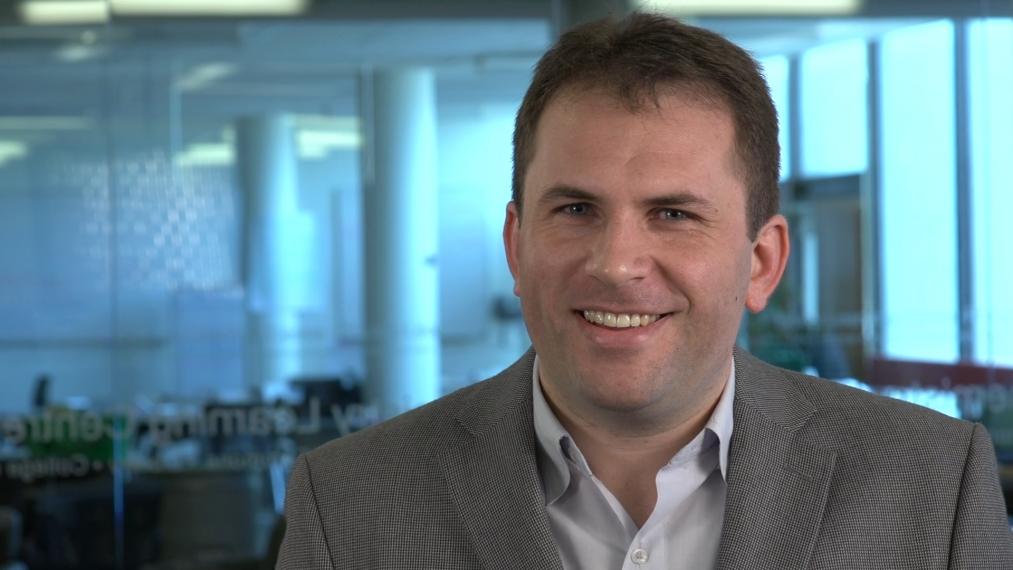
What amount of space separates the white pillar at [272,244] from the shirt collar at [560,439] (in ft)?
14.4

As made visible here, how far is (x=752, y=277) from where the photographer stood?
153 centimetres

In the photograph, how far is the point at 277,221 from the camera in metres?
5.84

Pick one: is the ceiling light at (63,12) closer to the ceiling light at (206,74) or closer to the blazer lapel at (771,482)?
the ceiling light at (206,74)

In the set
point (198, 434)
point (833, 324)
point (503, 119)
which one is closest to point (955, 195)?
point (833, 324)

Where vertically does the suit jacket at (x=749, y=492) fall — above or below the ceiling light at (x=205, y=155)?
below

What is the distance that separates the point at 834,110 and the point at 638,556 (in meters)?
4.96

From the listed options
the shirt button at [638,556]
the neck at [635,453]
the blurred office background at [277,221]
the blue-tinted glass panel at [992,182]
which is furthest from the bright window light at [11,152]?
the shirt button at [638,556]

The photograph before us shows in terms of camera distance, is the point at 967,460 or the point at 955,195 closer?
the point at 967,460

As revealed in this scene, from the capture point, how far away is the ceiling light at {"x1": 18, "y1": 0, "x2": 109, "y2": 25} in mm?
5734

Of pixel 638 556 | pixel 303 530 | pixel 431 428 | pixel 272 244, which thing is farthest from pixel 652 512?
pixel 272 244

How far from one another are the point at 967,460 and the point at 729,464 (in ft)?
0.90

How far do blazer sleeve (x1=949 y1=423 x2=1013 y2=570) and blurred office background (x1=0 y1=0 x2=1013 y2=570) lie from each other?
4.20 m

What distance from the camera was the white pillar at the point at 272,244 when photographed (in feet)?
19.0

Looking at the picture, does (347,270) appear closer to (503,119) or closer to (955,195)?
(503,119)
